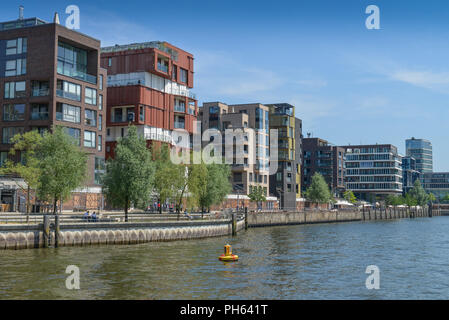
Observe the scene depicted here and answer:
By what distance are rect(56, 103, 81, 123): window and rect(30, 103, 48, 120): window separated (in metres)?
1.78

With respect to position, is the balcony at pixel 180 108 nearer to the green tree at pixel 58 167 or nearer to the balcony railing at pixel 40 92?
the balcony railing at pixel 40 92

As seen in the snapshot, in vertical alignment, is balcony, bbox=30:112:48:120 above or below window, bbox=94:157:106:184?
above

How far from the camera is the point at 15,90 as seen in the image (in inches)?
3191

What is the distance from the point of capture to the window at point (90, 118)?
8481cm

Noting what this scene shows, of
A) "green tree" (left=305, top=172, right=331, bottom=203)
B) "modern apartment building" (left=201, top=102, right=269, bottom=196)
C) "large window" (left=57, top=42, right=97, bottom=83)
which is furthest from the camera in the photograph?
"green tree" (left=305, top=172, right=331, bottom=203)

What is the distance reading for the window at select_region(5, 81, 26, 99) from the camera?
8059 centimetres

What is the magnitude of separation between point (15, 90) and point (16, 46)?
6889 mm

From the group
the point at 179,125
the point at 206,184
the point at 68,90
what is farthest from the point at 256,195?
the point at 68,90

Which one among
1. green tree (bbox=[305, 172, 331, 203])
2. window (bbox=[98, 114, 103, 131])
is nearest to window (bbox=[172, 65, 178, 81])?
window (bbox=[98, 114, 103, 131])

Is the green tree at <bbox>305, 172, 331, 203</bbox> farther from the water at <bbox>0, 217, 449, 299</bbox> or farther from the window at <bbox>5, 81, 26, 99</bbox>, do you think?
the water at <bbox>0, 217, 449, 299</bbox>

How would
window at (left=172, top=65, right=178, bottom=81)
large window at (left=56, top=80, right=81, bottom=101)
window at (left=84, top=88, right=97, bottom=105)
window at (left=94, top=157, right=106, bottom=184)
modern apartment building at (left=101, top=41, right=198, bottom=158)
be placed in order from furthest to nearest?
1. window at (left=172, top=65, right=178, bottom=81)
2. modern apartment building at (left=101, top=41, right=198, bottom=158)
3. window at (left=94, top=157, right=106, bottom=184)
4. window at (left=84, top=88, right=97, bottom=105)
5. large window at (left=56, top=80, right=81, bottom=101)

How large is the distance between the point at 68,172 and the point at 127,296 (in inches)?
1262
